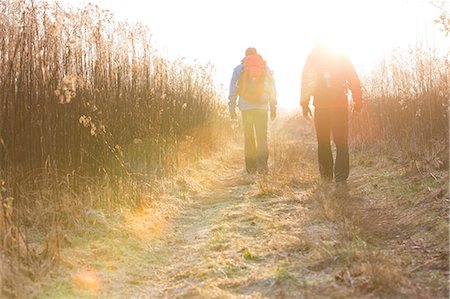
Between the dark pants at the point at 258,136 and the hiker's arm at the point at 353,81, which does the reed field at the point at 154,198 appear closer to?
the dark pants at the point at 258,136

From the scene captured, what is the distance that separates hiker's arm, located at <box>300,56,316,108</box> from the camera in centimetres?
584

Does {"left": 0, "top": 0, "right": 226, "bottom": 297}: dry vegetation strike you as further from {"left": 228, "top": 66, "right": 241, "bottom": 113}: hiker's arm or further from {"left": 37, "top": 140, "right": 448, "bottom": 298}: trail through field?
{"left": 228, "top": 66, "right": 241, "bottom": 113}: hiker's arm

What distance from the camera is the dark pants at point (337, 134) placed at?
5.69 meters

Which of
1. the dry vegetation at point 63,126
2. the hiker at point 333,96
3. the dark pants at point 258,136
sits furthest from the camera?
the dark pants at point 258,136

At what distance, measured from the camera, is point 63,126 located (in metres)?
4.13

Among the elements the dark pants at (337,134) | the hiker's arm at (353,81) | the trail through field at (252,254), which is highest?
the hiker's arm at (353,81)

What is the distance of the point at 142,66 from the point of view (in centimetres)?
618

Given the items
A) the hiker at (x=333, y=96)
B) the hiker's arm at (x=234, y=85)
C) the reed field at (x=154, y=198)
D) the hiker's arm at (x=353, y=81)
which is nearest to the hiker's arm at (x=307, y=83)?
the hiker at (x=333, y=96)

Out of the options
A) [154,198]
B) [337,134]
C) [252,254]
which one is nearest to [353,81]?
[337,134]

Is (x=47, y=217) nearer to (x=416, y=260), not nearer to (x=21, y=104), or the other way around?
(x=21, y=104)

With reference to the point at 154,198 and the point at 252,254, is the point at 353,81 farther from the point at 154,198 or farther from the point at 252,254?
the point at 252,254

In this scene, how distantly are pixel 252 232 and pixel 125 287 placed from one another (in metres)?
1.25

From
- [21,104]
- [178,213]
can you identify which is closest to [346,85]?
[178,213]

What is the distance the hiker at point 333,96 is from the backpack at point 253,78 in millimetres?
1450
